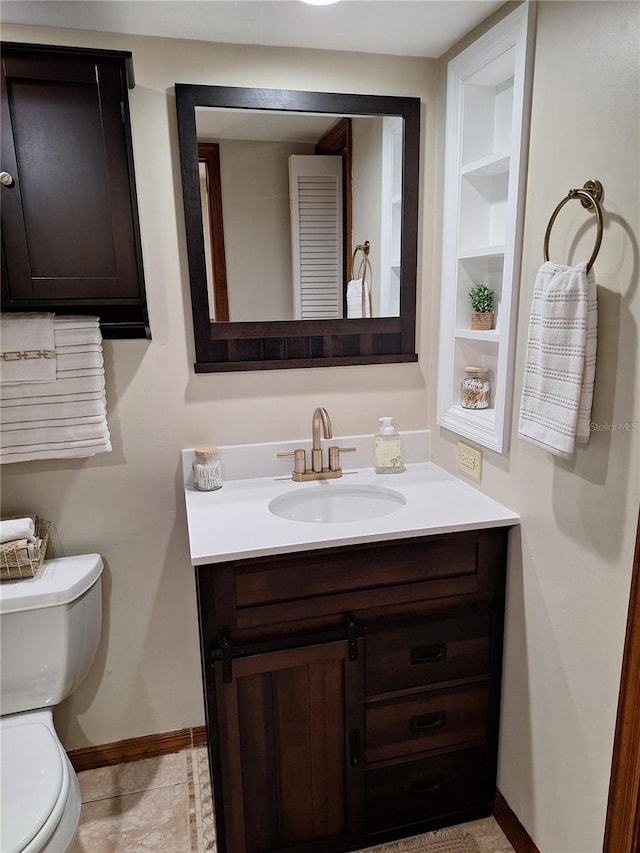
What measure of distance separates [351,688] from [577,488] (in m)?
0.76

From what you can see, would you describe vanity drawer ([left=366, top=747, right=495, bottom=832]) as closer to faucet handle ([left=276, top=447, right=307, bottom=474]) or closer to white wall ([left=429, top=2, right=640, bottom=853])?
white wall ([left=429, top=2, right=640, bottom=853])

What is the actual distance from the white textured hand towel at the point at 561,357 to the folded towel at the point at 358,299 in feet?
2.24

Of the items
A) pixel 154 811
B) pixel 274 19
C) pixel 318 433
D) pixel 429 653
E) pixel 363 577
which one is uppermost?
pixel 274 19

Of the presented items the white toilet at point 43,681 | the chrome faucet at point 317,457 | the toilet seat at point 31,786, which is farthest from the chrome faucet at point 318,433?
the toilet seat at point 31,786

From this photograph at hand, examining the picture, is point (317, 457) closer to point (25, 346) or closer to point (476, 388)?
point (476, 388)

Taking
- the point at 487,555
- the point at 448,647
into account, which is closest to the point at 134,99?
the point at 487,555

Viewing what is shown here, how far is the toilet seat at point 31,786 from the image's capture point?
115 cm

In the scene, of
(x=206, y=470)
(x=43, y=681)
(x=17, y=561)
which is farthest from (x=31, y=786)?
(x=206, y=470)

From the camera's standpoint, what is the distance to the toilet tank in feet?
4.84

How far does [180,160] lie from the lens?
1.60m

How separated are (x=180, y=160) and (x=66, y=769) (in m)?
1.60

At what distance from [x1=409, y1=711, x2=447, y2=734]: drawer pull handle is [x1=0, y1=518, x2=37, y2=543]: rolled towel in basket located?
1154mm

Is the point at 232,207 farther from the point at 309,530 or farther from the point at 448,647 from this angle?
the point at 448,647

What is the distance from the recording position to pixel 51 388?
1.57 meters
